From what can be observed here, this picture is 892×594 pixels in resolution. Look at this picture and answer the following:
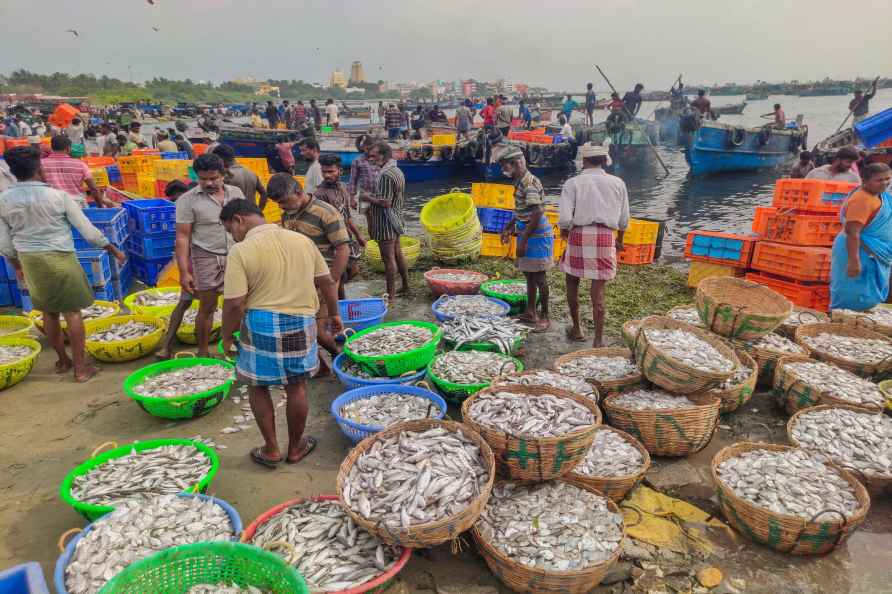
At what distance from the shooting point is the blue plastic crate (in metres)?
9.39

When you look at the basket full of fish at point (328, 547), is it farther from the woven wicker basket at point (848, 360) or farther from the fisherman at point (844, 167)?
the fisherman at point (844, 167)

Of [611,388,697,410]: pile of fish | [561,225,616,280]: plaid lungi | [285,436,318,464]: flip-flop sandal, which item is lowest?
[285,436,318,464]: flip-flop sandal

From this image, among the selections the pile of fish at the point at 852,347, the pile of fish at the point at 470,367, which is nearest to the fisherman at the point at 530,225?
the pile of fish at the point at 470,367

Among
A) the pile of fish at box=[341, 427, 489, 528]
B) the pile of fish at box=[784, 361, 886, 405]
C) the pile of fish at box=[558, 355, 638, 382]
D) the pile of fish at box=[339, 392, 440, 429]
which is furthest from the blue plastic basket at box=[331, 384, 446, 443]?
the pile of fish at box=[784, 361, 886, 405]

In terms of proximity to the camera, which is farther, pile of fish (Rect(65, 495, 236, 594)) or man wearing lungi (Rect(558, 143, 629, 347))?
man wearing lungi (Rect(558, 143, 629, 347))

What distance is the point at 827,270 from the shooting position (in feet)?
20.6

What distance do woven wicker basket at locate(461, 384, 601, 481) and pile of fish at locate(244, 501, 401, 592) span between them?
789 millimetres

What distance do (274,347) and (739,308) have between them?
12.4 feet

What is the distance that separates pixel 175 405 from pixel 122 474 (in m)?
0.87

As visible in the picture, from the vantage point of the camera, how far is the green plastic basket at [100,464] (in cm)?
290

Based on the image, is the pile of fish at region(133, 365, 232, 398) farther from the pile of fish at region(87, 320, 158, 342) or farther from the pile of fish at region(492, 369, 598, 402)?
the pile of fish at region(492, 369, 598, 402)

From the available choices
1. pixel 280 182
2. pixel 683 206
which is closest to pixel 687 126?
pixel 683 206

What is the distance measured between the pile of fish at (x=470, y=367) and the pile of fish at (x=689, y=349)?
4.18 feet

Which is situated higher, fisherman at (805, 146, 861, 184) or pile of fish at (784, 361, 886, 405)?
fisherman at (805, 146, 861, 184)
